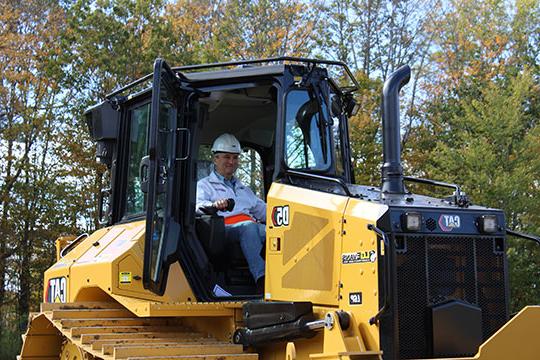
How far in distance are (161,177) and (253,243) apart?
929 mm

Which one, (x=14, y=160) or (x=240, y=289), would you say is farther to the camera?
(x=14, y=160)

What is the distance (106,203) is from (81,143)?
15370 mm

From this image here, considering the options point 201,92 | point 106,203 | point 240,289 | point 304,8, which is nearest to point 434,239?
point 240,289

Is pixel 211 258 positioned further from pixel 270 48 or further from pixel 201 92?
pixel 270 48

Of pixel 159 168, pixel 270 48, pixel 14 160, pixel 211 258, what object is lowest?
pixel 211 258

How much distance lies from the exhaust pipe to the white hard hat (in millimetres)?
1866

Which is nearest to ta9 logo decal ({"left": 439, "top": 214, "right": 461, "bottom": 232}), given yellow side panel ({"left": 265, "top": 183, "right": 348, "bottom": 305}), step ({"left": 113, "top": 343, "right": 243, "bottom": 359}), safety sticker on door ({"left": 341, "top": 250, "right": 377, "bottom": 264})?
safety sticker on door ({"left": 341, "top": 250, "right": 377, "bottom": 264})

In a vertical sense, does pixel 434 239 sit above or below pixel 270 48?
below

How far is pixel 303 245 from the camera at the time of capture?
5.91m

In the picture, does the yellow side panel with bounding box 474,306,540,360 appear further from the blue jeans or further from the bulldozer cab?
the blue jeans

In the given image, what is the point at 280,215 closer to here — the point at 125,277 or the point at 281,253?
the point at 281,253

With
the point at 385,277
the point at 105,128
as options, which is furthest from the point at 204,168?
the point at 385,277

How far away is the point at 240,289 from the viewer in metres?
6.75

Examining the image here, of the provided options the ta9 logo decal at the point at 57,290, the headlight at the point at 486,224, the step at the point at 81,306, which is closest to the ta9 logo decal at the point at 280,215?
the headlight at the point at 486,224
